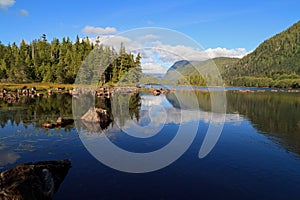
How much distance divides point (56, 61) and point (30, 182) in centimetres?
12054

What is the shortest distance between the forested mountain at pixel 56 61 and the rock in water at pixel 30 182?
313 ft

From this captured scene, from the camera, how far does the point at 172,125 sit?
128ft

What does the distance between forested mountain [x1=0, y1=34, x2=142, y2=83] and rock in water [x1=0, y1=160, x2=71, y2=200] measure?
95542 millimetres

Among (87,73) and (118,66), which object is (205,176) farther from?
(118,66)

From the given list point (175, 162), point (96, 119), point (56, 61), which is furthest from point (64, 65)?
point (175, 162)

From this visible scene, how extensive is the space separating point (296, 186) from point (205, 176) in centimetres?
638

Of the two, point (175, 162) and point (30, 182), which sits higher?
point (30, 182)

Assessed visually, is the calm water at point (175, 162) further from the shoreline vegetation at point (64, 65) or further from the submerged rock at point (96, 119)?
the shoreline vegetation at point (64, 65)

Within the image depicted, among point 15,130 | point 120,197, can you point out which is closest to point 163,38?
point 120,197

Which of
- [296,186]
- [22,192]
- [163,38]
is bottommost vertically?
[296,186]

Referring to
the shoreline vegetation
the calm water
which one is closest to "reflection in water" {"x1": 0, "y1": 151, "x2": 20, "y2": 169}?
the calm water

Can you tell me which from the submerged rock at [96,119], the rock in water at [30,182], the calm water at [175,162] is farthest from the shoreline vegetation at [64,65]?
the rock in water at [30,182]

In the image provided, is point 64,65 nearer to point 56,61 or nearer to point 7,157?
point 56,61

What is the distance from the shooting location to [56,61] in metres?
125
